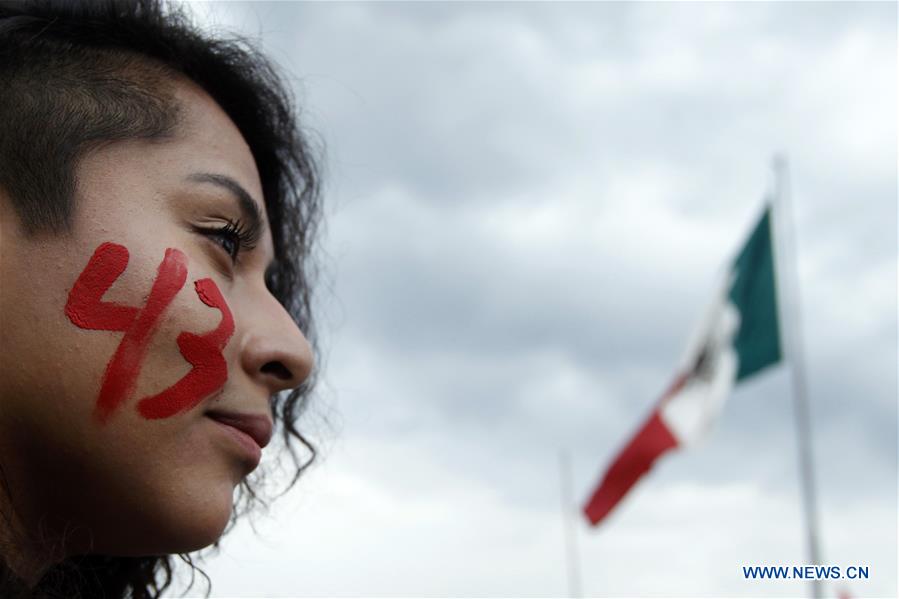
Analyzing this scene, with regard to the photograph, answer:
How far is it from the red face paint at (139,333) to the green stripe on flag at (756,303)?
9380 millimetres

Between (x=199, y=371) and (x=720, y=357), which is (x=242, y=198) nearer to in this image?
(x=199, y=371)

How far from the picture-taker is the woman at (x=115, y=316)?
201cm

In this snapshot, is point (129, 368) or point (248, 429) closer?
point (129, 368)

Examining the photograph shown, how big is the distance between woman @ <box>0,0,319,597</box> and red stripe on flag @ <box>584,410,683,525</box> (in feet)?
30.9

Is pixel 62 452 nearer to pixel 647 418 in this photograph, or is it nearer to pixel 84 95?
pixel 84 95

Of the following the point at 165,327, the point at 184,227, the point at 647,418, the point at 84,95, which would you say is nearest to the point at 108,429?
the point at 165,327

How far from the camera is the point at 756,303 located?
11164 mm

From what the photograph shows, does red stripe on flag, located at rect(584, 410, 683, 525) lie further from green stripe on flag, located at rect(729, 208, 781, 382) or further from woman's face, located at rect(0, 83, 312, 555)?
woman's face, located at rect(0, 83, 312, 555)

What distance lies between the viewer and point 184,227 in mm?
2209

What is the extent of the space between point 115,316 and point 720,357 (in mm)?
9806

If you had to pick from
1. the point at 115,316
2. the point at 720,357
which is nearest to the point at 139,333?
the point at 115,316

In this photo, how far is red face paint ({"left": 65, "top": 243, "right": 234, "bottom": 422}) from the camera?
80.1 inches

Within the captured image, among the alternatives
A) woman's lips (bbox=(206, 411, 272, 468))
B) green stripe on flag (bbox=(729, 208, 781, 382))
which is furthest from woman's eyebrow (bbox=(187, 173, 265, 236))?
green stripe on flag (bbox=(729, 208, 781, 382))

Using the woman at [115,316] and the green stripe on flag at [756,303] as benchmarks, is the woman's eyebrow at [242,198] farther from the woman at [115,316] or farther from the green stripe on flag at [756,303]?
the green stripe on flag at [756,303]
